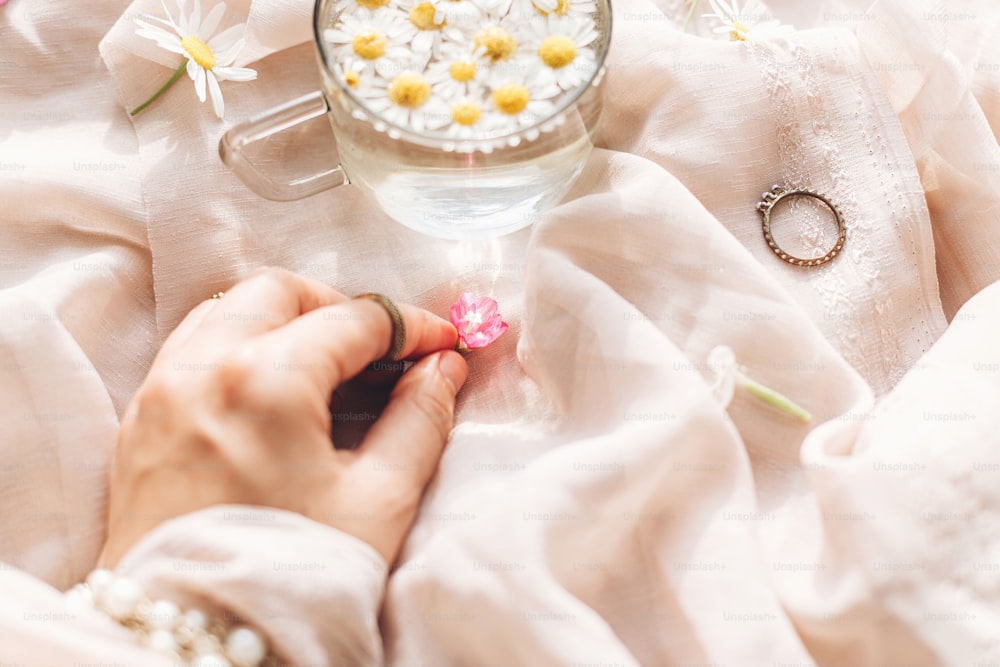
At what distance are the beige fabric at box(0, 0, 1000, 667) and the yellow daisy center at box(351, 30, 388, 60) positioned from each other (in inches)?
8.2

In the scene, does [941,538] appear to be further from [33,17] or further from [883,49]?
[33,17]

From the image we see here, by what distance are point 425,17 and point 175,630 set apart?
51 cm

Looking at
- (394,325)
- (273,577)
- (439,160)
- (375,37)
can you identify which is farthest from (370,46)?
(273,577)

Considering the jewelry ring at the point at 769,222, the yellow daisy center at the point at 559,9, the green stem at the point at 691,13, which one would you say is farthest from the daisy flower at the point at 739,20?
the yellow daisy center at the point at 559,9

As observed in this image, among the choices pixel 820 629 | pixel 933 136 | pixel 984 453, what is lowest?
pixel 820 629

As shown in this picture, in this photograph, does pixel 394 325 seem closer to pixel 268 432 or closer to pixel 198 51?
pixel 268 432

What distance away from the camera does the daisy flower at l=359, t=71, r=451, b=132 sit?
648 millimetres

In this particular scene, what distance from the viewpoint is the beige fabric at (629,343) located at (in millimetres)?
651

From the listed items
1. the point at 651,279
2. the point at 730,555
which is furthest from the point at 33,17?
the point at 730,555

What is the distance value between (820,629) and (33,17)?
3.18 ft

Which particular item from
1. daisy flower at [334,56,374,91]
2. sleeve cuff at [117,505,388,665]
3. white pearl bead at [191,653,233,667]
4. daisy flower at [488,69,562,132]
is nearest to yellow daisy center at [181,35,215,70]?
daisy flower at [334,56,374,91]

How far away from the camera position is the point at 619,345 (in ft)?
2.41

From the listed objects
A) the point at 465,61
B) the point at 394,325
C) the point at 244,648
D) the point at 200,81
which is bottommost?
the point at 244,648

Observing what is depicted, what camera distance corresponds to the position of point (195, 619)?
63cm
